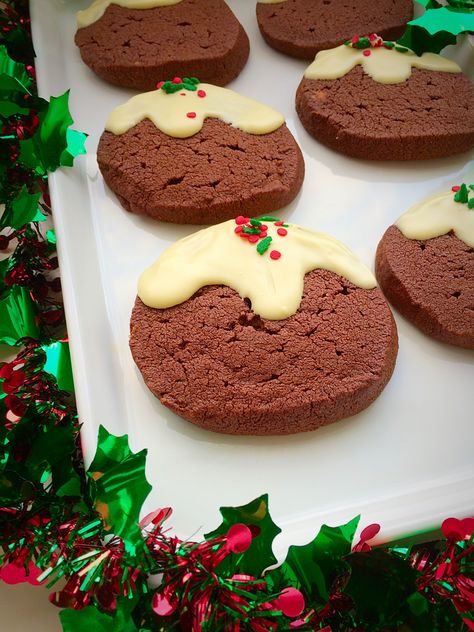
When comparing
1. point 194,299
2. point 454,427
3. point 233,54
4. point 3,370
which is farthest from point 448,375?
point 233,54

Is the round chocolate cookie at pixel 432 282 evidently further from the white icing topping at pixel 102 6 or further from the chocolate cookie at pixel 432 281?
the white icing topping at pixel 102 6

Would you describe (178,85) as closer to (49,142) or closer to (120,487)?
(49,142)

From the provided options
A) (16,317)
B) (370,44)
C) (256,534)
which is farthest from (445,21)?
(256,534)

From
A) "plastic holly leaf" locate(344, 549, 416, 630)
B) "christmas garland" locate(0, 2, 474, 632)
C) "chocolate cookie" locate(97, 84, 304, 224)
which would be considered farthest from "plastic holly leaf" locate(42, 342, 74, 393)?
"plastic holly leaf" locate(344, 549, 416, 630)

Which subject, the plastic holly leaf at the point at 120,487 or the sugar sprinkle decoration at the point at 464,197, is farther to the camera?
the sugar sprinkle decoration at the point at 464,197

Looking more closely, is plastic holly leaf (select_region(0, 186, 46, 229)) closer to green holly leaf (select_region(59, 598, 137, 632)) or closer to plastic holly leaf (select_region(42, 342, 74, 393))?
plastic holly leaf (select_region(42, 342, 74, 393))

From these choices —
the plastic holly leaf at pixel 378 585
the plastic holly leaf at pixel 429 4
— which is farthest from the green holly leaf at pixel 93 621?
the plastic holly leaf at pixel 429 4
